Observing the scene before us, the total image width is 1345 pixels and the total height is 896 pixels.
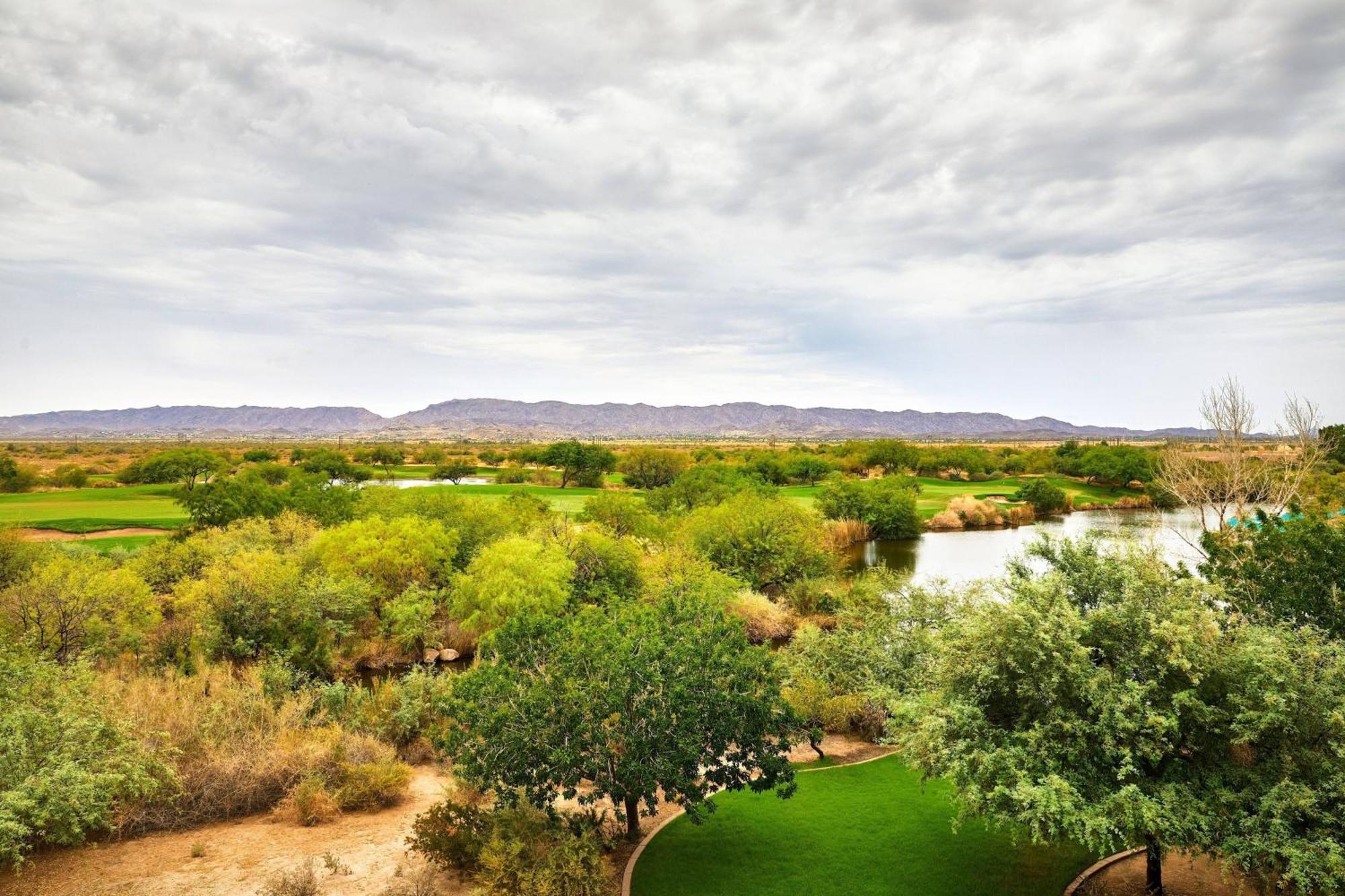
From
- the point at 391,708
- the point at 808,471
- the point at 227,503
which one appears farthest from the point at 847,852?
the point at 808,471

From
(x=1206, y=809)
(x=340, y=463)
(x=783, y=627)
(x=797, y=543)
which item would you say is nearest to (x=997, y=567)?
(x=797, y=543)

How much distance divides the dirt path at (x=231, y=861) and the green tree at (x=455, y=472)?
87818mm

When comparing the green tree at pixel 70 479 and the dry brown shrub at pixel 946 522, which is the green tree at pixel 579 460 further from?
the green tree at pixel 70 479

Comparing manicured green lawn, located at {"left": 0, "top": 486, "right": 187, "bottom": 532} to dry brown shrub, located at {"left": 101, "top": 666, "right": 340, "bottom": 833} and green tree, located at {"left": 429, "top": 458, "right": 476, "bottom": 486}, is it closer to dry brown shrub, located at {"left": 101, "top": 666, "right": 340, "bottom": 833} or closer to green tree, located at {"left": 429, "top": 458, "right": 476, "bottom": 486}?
dry brown shrub, located at {"left": 101, "top": 666, "right": 340, "bottom": 833}

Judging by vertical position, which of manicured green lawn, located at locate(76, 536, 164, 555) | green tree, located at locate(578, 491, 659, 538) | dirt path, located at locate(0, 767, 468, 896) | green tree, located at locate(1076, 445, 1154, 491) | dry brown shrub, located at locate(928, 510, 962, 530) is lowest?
dirt path, located at locate(0, 767, 468, 896)

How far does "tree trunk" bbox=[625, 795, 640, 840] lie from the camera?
15562 millimetres

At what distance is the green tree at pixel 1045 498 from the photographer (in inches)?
2975

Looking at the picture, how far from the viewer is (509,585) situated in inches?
1126

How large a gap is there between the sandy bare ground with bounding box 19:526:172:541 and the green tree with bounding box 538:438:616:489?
153ft

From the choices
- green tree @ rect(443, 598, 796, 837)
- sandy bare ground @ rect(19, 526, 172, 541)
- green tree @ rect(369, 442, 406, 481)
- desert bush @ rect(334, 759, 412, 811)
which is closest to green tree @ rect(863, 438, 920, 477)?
green tree @ rect(369, 442, 406, 481)

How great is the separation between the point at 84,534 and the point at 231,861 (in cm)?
4594

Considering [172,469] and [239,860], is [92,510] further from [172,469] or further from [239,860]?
[239,860]

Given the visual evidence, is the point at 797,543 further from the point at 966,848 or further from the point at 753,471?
the point at 753,471

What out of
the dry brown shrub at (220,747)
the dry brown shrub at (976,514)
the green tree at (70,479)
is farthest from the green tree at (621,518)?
the green tree at (70,479)
